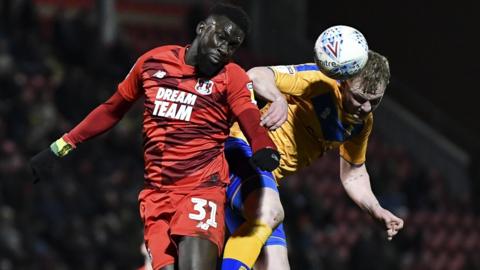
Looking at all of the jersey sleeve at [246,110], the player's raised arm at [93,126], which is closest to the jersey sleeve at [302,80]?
the jersey sleeve at [246,110]

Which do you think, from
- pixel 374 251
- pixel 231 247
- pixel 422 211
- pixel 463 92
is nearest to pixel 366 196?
pixel 231 247

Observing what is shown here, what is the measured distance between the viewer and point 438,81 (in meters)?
22.6

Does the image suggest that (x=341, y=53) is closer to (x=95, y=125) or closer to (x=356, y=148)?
(x=356, y=148)

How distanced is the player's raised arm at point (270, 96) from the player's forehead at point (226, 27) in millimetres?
298

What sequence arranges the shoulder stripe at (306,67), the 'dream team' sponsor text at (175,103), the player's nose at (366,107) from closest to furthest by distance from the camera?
1. the 'dream team' sponsor text at (175,103)
2. the player's nose at (366,107)
3. the shoulder stripe at (306,67)

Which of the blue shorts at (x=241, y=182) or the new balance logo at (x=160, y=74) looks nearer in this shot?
the new balance logo at (x=160, y=74)

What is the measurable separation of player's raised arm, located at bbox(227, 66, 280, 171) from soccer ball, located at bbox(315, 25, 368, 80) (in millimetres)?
463

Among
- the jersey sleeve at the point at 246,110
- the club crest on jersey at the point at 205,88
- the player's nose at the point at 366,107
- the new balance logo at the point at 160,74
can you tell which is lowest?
the player's nose at the point at 366,107

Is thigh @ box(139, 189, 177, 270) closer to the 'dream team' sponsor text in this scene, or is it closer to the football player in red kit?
the football player in red kit

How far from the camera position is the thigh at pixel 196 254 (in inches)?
247

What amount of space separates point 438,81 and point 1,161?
12.2 meters

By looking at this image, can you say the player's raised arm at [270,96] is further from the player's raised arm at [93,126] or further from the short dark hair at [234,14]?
the player's raised arm at [93,126]

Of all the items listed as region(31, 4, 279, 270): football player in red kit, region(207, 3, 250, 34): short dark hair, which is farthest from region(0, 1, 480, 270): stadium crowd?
region(207, 3, 250, 34): short dark hair

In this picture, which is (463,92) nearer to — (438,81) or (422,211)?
(438,81)
